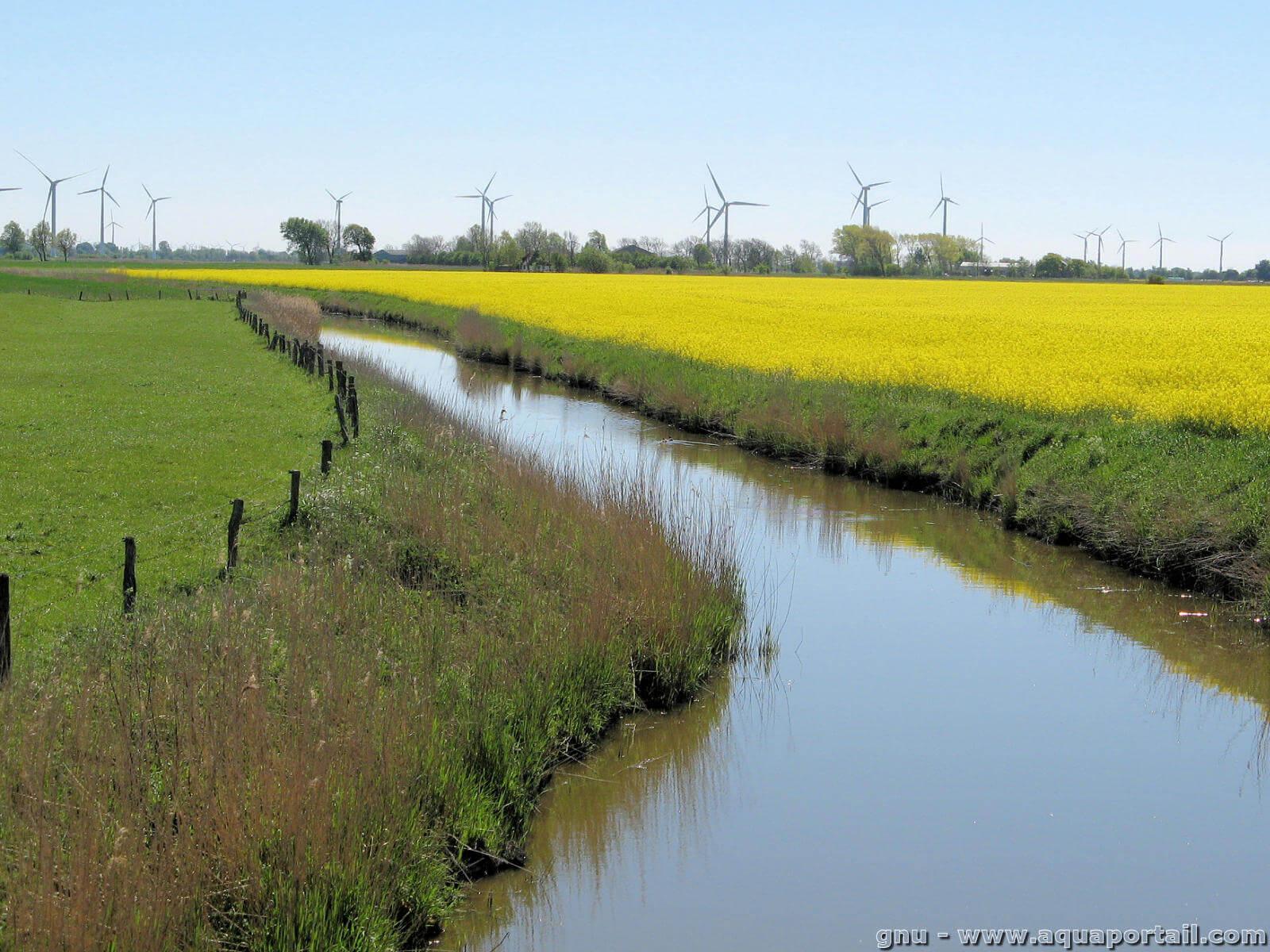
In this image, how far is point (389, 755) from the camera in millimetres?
6836

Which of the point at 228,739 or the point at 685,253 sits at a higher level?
the point at 685,253

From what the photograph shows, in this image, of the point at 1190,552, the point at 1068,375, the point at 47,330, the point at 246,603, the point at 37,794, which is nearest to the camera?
the point at 37,794

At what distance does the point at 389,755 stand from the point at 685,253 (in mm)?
190806

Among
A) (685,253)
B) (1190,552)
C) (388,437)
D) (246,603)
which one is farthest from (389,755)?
(685,253)

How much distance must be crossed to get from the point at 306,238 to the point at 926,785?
18757cm

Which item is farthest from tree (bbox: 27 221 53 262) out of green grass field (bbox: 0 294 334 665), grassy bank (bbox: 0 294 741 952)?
grassy bank (bbox: 0 294 741 952)

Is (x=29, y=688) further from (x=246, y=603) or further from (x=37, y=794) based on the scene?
(x=246, y=603)

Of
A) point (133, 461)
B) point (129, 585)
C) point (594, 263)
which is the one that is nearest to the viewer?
point (129, 585)

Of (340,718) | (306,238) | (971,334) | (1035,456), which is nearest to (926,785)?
(340,718)

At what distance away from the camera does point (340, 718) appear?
7074 millimetres

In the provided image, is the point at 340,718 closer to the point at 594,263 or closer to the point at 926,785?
the point at 926,785

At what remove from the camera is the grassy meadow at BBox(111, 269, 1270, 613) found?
47.3 ft

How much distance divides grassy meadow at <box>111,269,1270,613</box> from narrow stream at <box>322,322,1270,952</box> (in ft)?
3.16

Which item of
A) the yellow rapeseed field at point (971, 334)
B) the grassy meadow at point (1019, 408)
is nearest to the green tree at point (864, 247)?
the yellow rapeseed field at point (971, 334)
